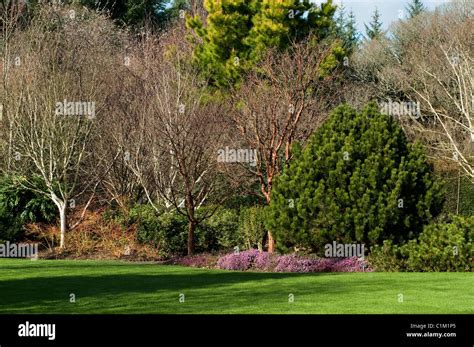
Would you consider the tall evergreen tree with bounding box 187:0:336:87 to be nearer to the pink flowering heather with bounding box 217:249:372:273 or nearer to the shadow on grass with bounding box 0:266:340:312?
the pink flowering heather with bounding box 217:249:372:273

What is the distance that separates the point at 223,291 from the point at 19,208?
13730mm

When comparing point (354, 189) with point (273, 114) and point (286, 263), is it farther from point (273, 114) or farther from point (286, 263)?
point (273, 114)

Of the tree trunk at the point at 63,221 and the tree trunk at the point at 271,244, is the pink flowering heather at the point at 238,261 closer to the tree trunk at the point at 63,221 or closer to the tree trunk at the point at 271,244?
the tree trunk at the point at 271,244

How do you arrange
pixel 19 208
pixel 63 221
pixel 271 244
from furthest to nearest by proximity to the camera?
pixel 19 208, pixel 63 221, pixel 271 244

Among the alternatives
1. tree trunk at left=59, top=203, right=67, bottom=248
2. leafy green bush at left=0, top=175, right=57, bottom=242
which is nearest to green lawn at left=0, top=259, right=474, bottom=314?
tree trunk at left=59, top=203, right=67, bottom=248

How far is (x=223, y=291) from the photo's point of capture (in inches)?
503

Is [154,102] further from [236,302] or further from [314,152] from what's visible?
[236,302]

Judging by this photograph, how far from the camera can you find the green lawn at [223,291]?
1084cm

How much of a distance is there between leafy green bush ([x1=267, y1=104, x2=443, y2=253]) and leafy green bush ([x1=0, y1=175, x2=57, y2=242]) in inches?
352

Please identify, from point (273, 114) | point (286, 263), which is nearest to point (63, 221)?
point (273, 114)

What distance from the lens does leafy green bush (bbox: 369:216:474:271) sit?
17.1m

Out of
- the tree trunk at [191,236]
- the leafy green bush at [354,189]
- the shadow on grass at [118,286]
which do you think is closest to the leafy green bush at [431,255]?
the leafy green bush at [354,189]

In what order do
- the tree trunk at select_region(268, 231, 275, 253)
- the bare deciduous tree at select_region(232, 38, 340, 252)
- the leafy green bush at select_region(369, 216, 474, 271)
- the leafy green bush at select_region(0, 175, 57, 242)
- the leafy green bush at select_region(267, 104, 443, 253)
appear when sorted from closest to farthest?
the leafy green bush at select_region(369, 216, 474, 271) → the leafy green bush at select_region(267, 104, 443, 253) → the tree trunk at select_region(268, 231, 275, 253) → the bare deciduous tree at select_region(232, 38, 340, 252) → the leafy green bush at select_region(0, 175, 57, 242)
